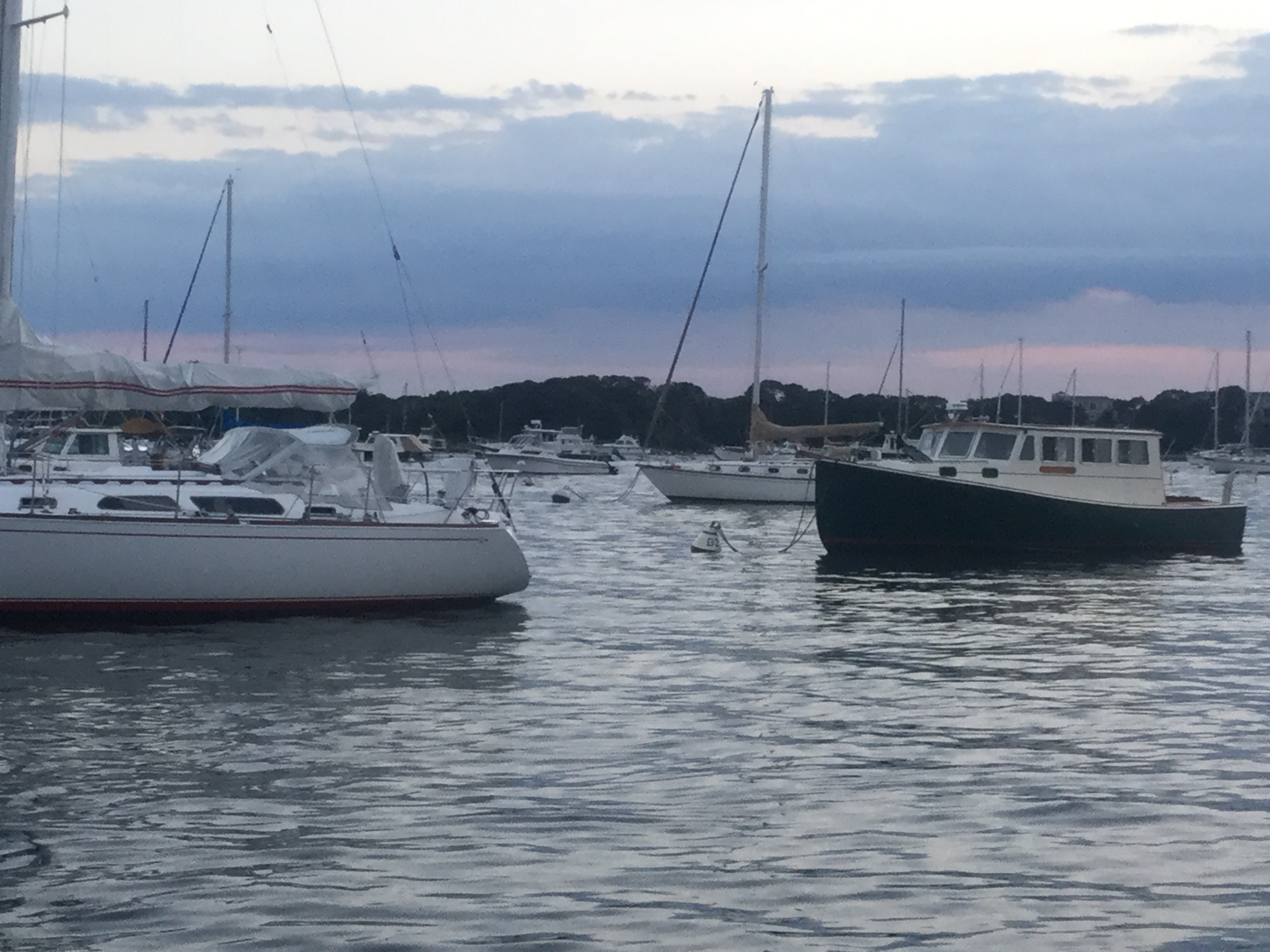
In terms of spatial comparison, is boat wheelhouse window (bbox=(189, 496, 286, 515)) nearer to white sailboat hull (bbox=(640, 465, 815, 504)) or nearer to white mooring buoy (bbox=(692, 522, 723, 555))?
white mooring buoy (bbox=(692, 522, 723, 555))

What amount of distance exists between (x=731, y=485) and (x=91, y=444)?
25.5 m

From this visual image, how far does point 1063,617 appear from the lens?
22250 millimetres

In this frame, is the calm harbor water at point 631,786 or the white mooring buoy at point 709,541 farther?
the white mooring buoy at point 709,541

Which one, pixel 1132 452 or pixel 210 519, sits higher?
pixel 1132 452

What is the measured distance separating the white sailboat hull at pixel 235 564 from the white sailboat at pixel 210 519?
0.02 m

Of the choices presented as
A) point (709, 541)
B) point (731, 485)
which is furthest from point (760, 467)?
point (709, 541)

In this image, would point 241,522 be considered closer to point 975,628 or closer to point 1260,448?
point 975,628

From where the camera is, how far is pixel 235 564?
60.7 ft

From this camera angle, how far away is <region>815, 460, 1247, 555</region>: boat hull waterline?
106 feet

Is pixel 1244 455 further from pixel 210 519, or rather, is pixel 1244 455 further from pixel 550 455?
pixel 210 519

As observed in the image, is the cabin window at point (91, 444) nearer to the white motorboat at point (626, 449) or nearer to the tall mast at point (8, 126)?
the tall mast at point (8, 126)

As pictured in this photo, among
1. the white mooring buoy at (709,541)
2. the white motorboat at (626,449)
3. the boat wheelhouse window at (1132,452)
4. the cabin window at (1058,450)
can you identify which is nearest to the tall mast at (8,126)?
the white mooring buoy at (709,541)

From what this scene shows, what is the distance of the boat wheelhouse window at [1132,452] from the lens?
34375mm

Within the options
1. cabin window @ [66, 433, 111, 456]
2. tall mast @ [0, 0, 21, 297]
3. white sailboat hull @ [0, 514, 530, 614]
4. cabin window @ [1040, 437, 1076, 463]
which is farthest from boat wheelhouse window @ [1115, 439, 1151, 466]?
tall mast @ [0, 0, 21, 297]
